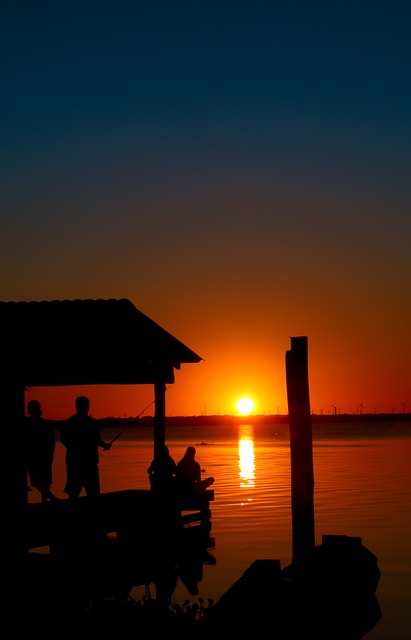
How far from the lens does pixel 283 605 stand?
32.9 ft

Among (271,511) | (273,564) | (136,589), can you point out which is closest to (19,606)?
(273,564)

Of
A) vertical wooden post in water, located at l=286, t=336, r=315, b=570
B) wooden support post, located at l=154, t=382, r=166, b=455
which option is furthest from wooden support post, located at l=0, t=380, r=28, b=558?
vertical wooden post in water, located at l=286, t=336, r=315, b=570

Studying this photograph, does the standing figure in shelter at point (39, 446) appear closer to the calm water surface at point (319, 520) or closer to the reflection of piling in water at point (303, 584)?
the calm water surface at point (319, 520)

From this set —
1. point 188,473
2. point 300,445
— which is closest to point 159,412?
point 300,445

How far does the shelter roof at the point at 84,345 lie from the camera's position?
12.8 metres

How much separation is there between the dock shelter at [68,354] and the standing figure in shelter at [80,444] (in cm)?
118

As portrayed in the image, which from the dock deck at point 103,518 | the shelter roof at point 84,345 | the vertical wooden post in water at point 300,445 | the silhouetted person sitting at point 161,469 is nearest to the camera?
the dock deck at point 103,518

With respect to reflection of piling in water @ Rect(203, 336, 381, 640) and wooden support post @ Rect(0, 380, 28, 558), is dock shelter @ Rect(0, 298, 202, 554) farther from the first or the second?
reflection of piling in water @ Rect(203, 336, 381, 640)

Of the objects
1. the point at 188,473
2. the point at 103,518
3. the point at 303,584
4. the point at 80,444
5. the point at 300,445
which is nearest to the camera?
the point at 303,584

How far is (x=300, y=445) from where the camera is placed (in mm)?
13633

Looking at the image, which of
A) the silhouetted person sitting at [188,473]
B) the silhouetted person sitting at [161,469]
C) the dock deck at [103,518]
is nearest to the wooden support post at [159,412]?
the silhouetted person sitting at [161,469]

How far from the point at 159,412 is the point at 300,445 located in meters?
2.93

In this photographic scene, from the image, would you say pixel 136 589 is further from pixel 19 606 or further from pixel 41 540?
pixel 19 606

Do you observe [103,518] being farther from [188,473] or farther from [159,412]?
[188,473]
